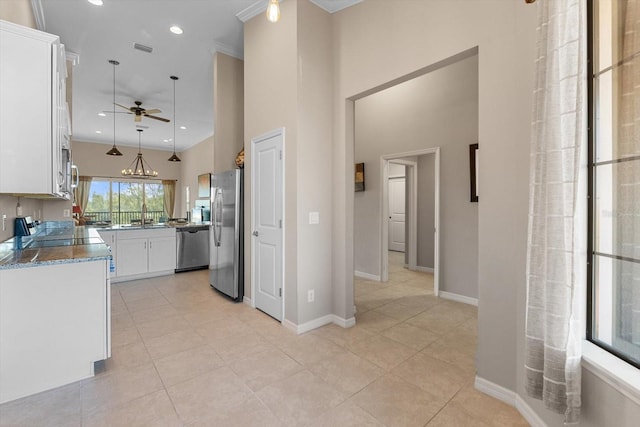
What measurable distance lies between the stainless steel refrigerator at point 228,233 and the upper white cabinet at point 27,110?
186 centimetres

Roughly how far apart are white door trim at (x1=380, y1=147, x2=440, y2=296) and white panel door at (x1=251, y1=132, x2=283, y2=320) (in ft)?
7.15

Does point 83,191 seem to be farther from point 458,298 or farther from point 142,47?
point 458,298

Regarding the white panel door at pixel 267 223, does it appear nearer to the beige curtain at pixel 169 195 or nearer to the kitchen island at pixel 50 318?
the kitchen island at pixel 50 318

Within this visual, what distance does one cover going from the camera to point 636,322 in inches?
46.7

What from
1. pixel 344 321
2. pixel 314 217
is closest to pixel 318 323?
pixel 344 321

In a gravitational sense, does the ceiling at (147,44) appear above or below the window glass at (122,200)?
above

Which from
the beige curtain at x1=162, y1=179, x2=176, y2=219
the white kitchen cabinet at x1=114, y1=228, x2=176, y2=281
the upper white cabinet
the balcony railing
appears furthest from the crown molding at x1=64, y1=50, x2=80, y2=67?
the beige curtain at x1=162, y1=179, x2=176, y2=219

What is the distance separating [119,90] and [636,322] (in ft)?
24.1

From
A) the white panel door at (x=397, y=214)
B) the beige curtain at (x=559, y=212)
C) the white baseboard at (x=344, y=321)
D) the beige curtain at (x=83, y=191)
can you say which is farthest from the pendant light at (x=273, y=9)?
the beige curtain at (x=83, y=191)

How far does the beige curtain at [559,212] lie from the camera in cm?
125

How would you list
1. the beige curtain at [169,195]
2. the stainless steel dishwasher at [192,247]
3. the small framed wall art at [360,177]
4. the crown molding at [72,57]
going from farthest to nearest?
the beige curtain at [169,195] → the stainless steel dishwasher at [192,247] → the small framed wall art at [360,177] → the crown molding at [72,57]

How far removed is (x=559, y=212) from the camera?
1.29 metres

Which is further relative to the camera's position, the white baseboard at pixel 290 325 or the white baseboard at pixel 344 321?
the white baseboard at pixel 344 321

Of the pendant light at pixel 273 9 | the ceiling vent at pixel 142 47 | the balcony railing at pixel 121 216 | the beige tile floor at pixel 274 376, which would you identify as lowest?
the beige tile floor at pixel 274 376
